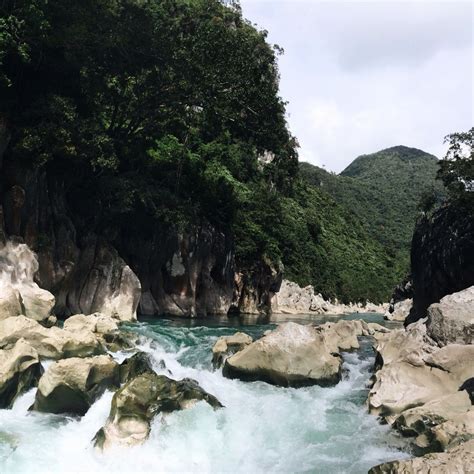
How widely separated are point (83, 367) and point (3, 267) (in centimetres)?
970

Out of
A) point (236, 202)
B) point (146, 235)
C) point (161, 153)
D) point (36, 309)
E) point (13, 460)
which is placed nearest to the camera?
point (13, 460)

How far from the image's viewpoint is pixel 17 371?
11336mm

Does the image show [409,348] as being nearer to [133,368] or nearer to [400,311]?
[133,368]

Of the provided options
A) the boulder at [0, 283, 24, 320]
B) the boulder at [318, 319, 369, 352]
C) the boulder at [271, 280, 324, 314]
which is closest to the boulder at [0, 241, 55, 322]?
the boulder at [0, 283, 24, 320]

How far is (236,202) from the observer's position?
41.6 meters

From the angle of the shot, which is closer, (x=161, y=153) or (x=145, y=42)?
(x=145, y=42)

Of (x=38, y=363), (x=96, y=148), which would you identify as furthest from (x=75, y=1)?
(x=38, y=363)

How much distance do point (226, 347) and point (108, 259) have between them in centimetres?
1248

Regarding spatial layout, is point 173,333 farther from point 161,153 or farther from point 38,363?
point 161,153

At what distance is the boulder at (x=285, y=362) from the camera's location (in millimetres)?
14281

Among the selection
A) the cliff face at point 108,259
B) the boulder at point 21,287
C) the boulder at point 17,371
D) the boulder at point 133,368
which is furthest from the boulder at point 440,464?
the cliff face at point 108,259

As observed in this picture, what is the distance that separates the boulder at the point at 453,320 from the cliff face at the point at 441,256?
47.9ft

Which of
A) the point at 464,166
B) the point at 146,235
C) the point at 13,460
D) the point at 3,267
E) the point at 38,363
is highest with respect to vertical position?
the point at 464,166

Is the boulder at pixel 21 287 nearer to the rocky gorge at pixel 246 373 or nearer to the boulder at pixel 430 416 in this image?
the rocky gorge at pixel 246 373
